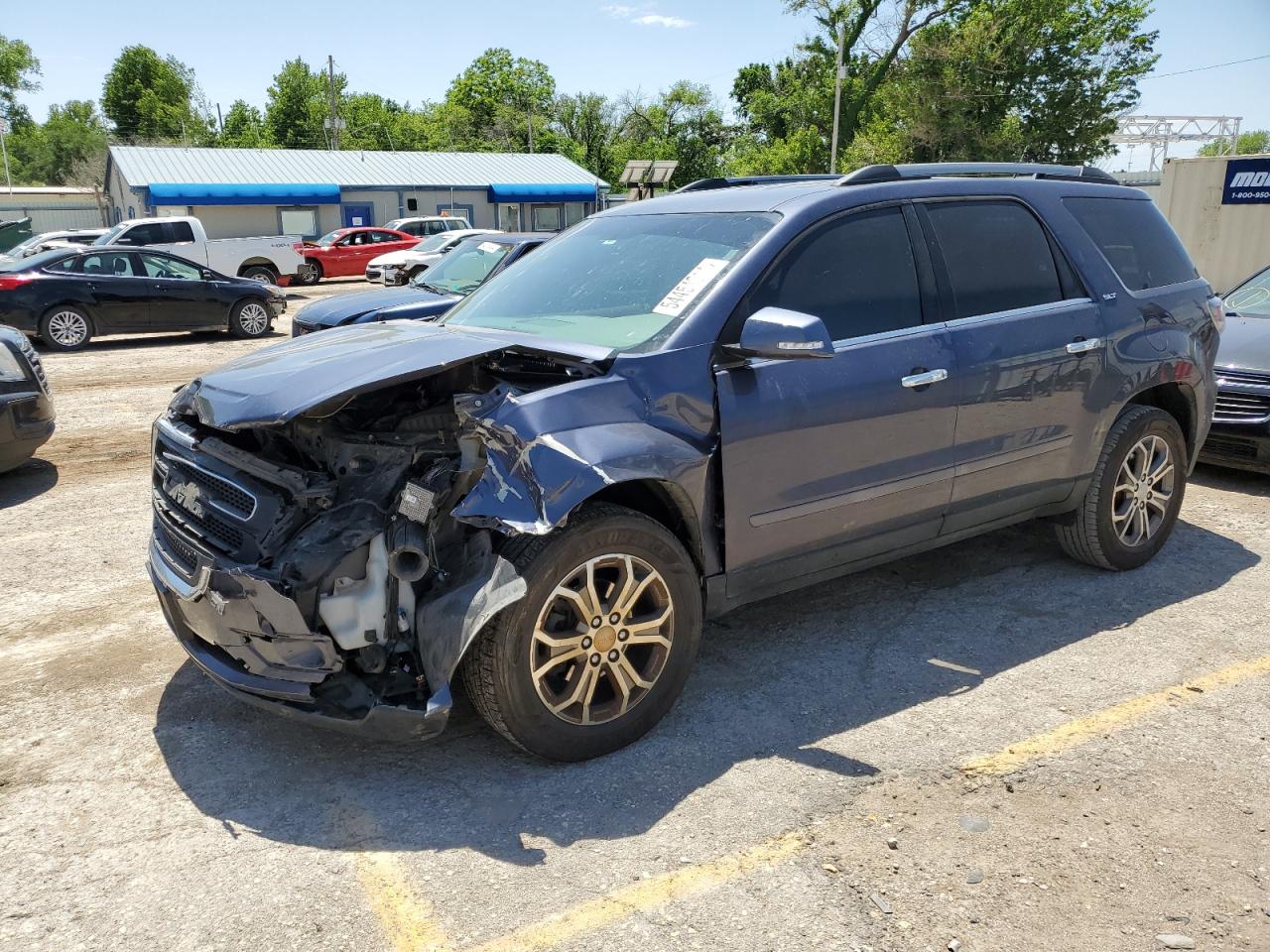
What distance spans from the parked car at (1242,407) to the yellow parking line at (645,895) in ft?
17.5

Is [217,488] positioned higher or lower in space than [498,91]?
lower

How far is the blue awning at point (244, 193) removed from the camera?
3544 cm

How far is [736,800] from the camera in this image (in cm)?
316

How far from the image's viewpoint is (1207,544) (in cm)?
566

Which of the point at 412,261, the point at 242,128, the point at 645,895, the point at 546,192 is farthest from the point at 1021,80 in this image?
the point at 242,128

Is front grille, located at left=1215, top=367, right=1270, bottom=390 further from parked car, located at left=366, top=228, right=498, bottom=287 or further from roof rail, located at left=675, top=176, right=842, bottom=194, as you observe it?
parked car, located at left=366, top=228, right=498, bottom=287

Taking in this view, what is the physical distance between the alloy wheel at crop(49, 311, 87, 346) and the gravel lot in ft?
37.0

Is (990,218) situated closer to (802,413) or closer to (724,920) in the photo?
(802,413)

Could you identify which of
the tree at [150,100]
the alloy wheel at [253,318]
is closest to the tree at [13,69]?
the tree at [150,100]

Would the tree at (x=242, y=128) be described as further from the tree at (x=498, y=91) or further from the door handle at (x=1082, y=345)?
the door handle at (x=1082, y=345)

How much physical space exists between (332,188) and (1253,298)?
3718 cm

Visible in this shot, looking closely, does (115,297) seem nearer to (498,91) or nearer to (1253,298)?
(1253,298)

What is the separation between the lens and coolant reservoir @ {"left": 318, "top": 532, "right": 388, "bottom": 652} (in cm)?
309

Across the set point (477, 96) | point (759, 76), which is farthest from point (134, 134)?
point (759, 76)
